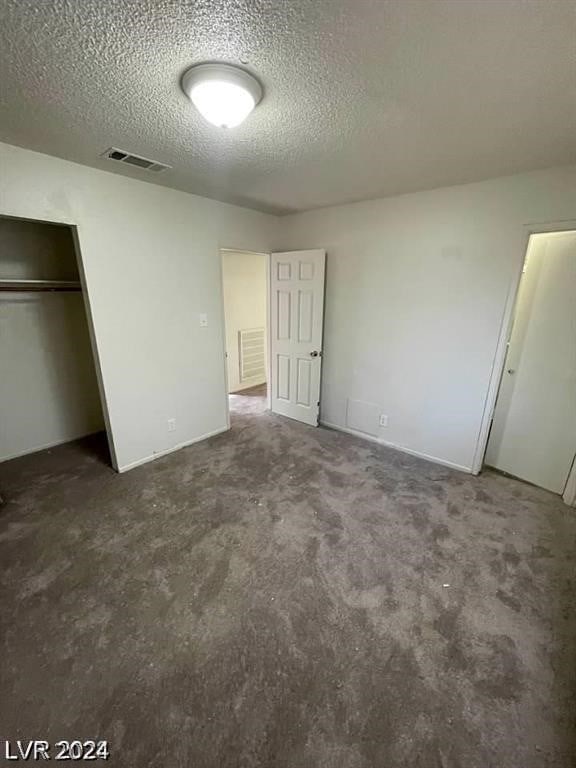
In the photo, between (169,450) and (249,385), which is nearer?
(169,450)

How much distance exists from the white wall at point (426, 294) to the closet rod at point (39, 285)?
7.49ft

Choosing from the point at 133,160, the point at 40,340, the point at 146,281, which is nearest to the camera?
the point at 133,160

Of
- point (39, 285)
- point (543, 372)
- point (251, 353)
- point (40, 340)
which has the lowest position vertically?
point (251, 353)

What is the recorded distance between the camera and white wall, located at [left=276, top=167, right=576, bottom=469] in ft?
7.82

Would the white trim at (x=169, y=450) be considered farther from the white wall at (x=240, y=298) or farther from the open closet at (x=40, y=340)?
the white wall at (x=240, y=298)

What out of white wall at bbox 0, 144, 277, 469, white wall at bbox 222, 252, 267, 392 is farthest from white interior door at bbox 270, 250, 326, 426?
white wall at bbox 222, 252, 267, 392

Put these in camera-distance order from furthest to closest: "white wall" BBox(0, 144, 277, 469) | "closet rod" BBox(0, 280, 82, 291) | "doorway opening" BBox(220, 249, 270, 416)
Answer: "doorway opening" BBox(220, 249, 270, 416) < "closet rod" BBox(0, 280, 82, 291) < "white wall" BBox(0, 144, 277, 469)

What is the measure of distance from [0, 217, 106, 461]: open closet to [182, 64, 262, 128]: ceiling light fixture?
1.97 metres

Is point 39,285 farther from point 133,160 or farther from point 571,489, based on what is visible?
point 571,489

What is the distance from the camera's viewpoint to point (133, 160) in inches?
83.1

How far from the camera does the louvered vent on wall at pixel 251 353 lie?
496cm

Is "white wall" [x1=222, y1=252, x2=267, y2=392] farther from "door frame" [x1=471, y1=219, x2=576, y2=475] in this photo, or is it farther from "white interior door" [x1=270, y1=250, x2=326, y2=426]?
"door frame" [x1=471, y1=219, x2=576, y2=475]

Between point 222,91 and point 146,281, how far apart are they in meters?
1.71

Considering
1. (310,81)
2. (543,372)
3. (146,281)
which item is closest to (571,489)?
(543,372)
